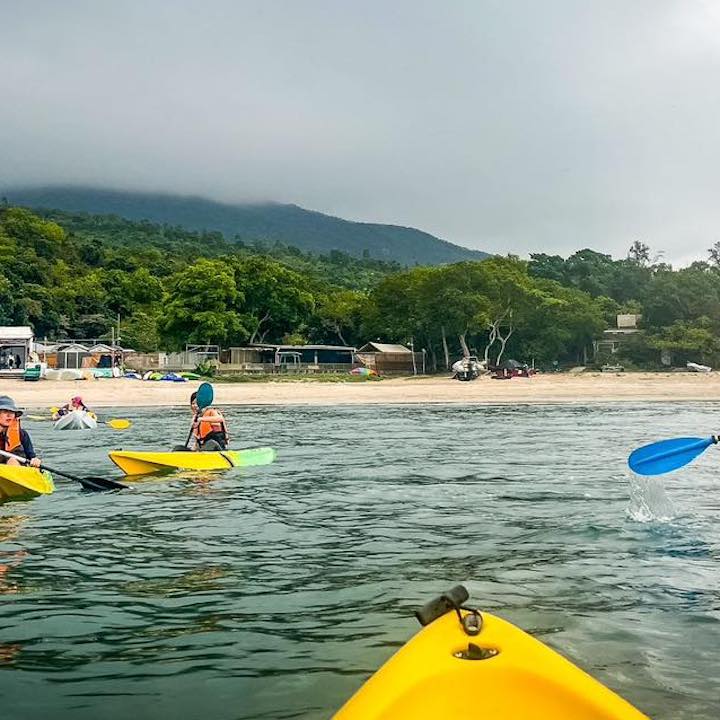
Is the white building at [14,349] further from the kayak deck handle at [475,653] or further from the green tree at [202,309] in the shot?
the kayak deck handle at [475,653]

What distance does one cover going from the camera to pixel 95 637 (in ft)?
18.6

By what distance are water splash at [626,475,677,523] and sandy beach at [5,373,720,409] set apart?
25.9 meters

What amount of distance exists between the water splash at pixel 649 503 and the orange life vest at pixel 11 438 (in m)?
7.94

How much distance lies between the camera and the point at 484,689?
350 cm

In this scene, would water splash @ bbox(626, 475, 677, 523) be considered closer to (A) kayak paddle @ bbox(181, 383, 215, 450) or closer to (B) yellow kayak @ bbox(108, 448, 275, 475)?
(B) yellow kayak @ bbox(108, 448, 275, 475)

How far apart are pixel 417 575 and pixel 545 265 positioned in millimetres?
74853

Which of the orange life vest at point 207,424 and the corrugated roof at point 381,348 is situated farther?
the corrugated roof at point 381,348

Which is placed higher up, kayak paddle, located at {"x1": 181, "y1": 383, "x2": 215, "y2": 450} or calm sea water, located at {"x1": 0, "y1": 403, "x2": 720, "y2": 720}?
kayak paddle, located at {"x1": 181, "y1": 383, "x2": 215, "y2": 450}

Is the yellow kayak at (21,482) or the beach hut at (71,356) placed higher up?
the beach hut at (71,356)

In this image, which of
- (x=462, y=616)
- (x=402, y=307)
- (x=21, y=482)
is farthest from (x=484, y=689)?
(x=402, y=307)

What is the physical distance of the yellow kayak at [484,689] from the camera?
337cm

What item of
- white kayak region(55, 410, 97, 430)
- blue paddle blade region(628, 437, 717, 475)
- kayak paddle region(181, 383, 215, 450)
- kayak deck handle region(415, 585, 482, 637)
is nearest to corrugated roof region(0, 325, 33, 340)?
white kayak region(55, 410, 97, 430)

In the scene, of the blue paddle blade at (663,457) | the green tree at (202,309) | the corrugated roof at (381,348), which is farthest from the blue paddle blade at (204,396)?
the corrugated roof at (381,348)

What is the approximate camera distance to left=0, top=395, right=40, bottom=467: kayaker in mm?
11133
